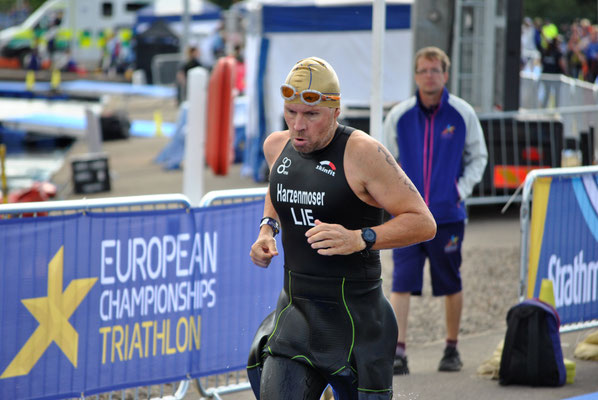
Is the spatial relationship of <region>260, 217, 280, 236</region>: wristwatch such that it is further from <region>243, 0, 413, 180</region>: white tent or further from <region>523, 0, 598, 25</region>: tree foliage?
<region>523, 0, 598, 25</region>: tree foliage

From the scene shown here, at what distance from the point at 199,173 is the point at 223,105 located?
3.13m

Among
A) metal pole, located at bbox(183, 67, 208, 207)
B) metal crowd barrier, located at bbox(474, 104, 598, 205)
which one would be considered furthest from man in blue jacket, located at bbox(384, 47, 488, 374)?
metal crowd barrier, located at bbox(474, 104, 598, 205)

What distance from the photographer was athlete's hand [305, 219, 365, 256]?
334 centimetres

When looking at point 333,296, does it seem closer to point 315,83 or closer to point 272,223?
point 272,223

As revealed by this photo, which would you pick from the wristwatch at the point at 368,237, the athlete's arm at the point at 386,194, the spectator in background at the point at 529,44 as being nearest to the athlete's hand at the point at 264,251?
the athlete's arm at the point at 386,194

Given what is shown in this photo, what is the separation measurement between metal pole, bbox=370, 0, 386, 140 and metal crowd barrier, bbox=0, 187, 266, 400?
0.95 metres

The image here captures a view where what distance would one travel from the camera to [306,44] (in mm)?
15812

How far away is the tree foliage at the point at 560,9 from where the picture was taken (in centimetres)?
5022

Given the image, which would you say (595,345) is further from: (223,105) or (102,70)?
(102,70)

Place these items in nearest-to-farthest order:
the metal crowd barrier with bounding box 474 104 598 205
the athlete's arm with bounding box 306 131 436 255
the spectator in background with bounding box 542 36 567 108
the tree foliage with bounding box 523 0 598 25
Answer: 1. the athlete's arm with bounding box 306 131 436 255
2. the metal crowd barrier with bounding box 474 104 598 205
3. the spectator in background with bounding box 542 36 567 108
4. the tree foliage with bounding box 523 0 598 25

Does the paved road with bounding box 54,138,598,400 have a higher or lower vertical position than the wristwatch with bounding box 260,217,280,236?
lower

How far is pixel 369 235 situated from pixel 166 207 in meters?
2.87

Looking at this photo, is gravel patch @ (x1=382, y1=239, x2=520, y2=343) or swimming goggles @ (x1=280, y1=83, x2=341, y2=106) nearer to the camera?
swimming goggles @ (x1=280, y1=83, x2=341, y2=106)

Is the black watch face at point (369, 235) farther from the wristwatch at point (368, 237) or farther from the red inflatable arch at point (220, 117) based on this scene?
the red inflatable arch at point (220, 117)
